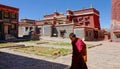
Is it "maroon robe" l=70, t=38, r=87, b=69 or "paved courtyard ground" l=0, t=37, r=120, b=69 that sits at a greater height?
"maroon robe" l=70, t=38, r=87, b=69

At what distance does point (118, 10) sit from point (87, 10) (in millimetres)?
11293

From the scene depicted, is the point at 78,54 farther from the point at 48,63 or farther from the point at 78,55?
the point at 48,63

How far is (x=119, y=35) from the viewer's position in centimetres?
3438

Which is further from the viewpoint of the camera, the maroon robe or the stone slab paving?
the stone slab paving

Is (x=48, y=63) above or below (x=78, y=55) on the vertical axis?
below

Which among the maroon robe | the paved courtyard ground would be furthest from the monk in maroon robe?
the paved courtyard ground

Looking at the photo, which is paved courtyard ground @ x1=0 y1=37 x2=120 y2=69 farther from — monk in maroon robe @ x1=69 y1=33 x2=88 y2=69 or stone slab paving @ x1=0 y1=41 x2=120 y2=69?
monk in maroon robe @ x1=69 y1=33 x2=88 y2=69

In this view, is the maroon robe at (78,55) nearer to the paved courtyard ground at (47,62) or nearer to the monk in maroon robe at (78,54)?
the monk in maroon robe at (78,54)

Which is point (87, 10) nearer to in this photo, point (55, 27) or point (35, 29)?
point (55, 27)

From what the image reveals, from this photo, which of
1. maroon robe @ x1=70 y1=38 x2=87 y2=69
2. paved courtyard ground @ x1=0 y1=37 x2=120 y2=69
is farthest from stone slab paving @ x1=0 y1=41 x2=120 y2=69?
maroon robe @ x1=70 y1=38 x2=87 y2=69

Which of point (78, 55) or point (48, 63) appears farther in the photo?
point (48, 63)

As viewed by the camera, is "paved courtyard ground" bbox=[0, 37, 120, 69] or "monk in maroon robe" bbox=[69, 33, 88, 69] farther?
"paved courtyard ground" bbox=[0, 37, 120, 69]

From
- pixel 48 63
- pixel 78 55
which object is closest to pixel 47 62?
pixel 48 63

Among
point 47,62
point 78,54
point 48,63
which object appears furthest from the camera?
point 47,62
